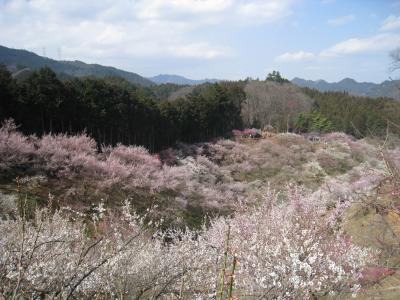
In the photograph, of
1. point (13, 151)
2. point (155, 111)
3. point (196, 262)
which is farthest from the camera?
point (155, 111)

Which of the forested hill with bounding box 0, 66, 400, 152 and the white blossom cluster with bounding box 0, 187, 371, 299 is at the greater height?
the forested hill with bounding box 0, 66, 400, 152

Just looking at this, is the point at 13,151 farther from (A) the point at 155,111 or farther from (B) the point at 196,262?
(A) the point at 155,111

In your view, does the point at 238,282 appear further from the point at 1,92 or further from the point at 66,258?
the point at 1,92

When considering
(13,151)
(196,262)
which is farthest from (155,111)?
(196,262)

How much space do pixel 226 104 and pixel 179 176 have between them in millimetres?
23580


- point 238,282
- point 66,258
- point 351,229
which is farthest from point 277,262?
point 351,229

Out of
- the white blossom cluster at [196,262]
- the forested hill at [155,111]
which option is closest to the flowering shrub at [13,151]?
the forested hill at [155,111]

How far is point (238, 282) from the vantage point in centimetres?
776

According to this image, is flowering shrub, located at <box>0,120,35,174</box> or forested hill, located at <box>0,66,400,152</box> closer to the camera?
flowering shrub, located at <box>0,120,35,174</box>

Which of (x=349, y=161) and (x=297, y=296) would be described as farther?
(x=349, y=161)

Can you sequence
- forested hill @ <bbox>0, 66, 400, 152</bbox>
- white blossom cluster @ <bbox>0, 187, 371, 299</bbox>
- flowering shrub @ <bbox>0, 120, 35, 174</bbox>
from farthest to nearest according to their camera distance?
forested hill @ <bbox>0, 66, 400, 152</bbox> → flowering shrub @ <bbox>0, 120, 35, 174</bbox> → white blossom cluster @ <bbox>0, 187, 371, 299</bbox>

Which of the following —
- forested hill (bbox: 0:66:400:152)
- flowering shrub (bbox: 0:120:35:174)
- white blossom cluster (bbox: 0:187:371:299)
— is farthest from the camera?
forested hill (bbox: 0:66:400:152)

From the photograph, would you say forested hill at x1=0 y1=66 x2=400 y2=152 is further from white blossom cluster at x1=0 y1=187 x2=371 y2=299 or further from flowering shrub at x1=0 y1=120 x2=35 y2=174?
flowering shrub at x1=0 y1=120 x2=35 y2=174

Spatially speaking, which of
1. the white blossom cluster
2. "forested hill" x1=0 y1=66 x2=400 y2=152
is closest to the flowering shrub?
"forested hill" x1=0 y1=66 x2=400 y2=152
